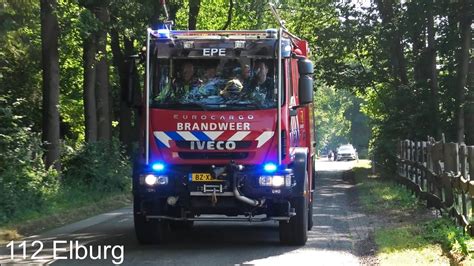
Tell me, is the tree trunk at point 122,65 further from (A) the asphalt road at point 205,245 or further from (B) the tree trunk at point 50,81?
A: (A) the asphalt road at point 205,245

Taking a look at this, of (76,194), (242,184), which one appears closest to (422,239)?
(242,184)

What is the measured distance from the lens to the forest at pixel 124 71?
727 inches

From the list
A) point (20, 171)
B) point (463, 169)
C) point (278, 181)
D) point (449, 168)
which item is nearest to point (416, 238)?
point (463, 169)

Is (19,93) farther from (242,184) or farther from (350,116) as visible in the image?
(350,116)

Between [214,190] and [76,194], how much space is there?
9388 mm

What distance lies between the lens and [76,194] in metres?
19.2

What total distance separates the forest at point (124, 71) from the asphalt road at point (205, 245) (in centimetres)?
232

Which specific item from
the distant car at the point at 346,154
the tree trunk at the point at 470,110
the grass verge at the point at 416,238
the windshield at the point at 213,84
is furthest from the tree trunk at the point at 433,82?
the distant car at the point at 346,154

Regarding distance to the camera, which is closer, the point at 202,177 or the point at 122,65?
the point at 202,177

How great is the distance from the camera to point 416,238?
38.8 feet

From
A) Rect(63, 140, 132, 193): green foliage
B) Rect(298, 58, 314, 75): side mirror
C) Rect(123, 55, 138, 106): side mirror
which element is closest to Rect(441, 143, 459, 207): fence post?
Rect(298, 58, 314, 75): side mirror

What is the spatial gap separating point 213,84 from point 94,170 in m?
→ 11.4

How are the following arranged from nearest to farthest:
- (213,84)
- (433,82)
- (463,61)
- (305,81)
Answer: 1. (213,84)
2. (305,81)
3. (463,61)
4. (433,82)

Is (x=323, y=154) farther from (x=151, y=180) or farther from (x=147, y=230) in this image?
(x=151, y=180)
